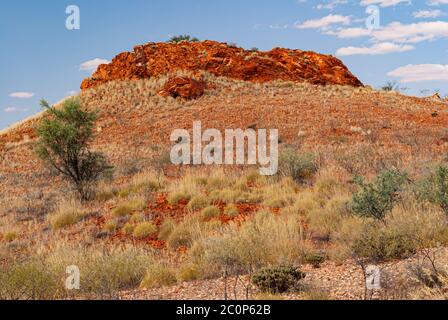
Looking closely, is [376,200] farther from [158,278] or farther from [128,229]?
[128,229]

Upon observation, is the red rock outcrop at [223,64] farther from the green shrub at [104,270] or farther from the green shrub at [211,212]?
the green shrub at [104,270]

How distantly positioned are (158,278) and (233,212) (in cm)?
436

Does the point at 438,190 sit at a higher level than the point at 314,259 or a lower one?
higher

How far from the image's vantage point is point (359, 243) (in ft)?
22.0

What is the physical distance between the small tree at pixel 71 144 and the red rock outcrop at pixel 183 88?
53.2 feet

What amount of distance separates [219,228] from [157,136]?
14263 mm

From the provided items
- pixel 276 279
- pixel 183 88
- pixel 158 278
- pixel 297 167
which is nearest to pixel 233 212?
pixel 297 167

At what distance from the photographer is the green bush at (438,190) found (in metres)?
7.96

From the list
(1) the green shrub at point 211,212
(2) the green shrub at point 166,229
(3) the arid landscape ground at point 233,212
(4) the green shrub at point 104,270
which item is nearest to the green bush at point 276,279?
(3) the arid landscape ground at point 233,212

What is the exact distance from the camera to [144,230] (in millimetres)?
9844

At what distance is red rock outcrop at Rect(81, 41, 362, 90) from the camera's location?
116ft

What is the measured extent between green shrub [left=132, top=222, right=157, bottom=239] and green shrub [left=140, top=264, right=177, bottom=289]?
3215 millimetres

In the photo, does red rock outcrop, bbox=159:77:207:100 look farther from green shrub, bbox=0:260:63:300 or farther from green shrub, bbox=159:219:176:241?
green shrub, bbox=0:260:63:300

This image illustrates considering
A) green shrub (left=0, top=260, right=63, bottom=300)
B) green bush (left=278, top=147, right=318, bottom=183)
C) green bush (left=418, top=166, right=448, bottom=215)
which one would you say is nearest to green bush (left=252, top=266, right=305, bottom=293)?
green shrub (left=0, top=260, right=63, bottom=300)
